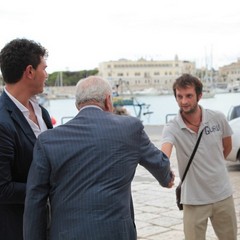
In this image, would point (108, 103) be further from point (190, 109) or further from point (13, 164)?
point (190, 109)

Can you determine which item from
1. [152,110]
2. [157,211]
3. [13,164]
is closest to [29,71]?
[13,164]

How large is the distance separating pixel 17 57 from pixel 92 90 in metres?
0.49

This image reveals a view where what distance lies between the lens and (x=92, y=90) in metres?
2.93

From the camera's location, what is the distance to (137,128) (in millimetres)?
2953

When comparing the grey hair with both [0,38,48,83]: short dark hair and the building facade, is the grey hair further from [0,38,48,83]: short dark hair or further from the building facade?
the building facade

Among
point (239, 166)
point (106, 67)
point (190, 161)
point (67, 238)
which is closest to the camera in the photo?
point (67, 238)

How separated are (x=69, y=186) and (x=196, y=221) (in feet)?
6.00

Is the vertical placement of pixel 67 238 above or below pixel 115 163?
below

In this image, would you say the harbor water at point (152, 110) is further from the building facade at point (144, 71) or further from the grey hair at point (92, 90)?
the building facade at point (144, 71)

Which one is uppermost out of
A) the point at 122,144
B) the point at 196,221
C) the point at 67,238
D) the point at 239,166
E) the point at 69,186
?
the point at 122,144

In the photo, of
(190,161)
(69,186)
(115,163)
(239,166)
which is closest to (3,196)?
(69,186)

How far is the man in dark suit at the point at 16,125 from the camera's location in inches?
117

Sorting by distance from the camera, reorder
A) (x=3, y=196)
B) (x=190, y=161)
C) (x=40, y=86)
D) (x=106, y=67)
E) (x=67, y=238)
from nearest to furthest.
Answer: (x=67, y=238)
(x=3, y=196)
(x=40, y=86)
(x=190, y=161)
(x=106, y=67)

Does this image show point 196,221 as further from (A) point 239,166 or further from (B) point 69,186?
(A) point 239,166
